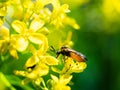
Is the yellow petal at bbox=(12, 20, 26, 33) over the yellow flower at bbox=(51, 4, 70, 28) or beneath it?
beneath

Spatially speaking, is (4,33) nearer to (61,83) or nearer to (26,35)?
(26,35)

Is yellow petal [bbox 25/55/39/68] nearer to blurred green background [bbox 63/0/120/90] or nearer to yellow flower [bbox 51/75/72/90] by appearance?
yellow flower [bbox 51/75/72/90]

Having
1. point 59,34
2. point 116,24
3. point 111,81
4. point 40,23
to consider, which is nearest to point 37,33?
point 40,23

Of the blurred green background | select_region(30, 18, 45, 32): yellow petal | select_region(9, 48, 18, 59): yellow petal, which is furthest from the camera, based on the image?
the blurred green background

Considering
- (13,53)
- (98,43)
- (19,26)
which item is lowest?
(13,53)

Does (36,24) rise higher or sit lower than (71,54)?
higher

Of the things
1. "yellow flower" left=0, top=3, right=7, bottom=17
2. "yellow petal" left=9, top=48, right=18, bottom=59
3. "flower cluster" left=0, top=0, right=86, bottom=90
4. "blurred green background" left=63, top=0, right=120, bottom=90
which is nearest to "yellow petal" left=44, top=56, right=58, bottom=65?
"flower cluster" left=0, top=0, right=86, bottom=90

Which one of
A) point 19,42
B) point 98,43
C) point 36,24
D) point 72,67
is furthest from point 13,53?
point 98,43
